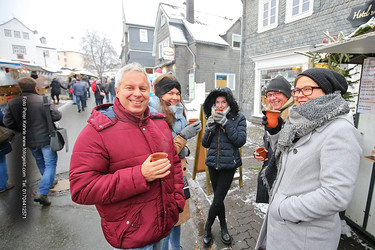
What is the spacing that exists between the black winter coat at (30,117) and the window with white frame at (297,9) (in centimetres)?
878

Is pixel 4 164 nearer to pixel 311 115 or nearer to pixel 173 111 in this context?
pixel 173 111

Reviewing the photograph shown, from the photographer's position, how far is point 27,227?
287 centimetres

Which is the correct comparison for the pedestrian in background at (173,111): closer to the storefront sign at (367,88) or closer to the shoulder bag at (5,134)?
the storefront sign at (367,88)

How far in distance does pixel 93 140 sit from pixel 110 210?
49 centimetres

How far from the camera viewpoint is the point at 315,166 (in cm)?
126

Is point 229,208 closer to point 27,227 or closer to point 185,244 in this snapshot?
point 185,244

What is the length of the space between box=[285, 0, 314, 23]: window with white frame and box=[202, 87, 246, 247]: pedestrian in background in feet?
22.9

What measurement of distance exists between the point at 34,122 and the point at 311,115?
405cm

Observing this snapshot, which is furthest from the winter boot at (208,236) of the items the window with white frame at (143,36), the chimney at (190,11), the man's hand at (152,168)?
the window with white frame at (143,36)

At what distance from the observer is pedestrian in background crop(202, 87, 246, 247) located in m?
2.46

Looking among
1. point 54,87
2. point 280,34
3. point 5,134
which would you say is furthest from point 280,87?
point 54,87

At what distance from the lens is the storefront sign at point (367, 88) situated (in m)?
2.33

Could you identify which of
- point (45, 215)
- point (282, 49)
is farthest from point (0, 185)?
point (282, 49)

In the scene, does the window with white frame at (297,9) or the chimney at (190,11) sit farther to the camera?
the chimney at (190,11)
